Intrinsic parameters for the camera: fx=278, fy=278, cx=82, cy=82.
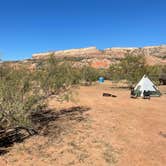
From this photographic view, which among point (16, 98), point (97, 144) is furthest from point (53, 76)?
point (97, 144)

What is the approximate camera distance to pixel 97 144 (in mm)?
10680

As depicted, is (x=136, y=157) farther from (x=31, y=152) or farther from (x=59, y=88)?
(x=59, y=88)

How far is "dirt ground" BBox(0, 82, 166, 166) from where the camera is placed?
9.16 metres

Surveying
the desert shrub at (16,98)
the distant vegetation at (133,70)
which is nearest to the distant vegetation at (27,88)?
the desert shrub at (16,98)

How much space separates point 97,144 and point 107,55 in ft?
392

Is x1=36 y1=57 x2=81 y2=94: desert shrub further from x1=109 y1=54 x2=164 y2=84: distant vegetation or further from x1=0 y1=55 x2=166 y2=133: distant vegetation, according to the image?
x1=109 y1=54 x2=164 y2=84: distant vegetation

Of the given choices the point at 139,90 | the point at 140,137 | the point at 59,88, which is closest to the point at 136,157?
the point at 140,137

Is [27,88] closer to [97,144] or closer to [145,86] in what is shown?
[97,144]

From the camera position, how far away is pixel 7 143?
36.2 feet

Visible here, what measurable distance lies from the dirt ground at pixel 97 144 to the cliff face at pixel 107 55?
5146cm

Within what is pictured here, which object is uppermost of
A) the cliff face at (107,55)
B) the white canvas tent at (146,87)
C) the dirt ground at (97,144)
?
the cliff face at (107,55)

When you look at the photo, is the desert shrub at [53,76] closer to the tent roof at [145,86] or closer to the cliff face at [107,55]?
the tent roof at [145,86]

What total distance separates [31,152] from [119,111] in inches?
339

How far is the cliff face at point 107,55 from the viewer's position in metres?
102
